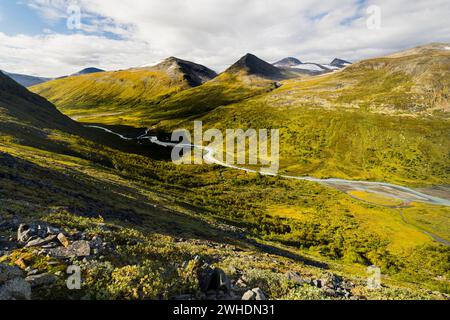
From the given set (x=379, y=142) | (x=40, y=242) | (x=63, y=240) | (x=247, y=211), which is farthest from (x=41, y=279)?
(x=379, y=142)

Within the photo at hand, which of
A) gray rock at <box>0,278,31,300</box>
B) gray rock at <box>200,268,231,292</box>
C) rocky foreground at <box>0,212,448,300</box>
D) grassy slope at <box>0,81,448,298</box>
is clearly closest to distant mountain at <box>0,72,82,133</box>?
grassy slope at <box>0,81,448,298</box>

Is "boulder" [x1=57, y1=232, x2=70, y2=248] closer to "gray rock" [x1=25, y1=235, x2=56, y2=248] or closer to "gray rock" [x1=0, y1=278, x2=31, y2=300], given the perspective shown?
"gray rock" [x1=25, y1=235, x2=56, y2=248]

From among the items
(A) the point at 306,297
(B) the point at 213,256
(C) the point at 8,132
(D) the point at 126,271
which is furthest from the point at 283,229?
(C) the point at 8,132

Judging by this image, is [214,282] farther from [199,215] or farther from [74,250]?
[199,215]

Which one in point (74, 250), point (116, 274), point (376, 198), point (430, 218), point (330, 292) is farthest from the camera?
point (376, 198)

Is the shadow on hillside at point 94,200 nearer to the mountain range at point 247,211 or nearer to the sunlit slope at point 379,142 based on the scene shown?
the mountain range at point 247,211

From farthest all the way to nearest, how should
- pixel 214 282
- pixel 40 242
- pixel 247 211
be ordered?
pixel 247 211 → pixel 40 242 → pixel 214 282

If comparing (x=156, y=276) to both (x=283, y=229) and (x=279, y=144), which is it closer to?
(x=283, y=229)
